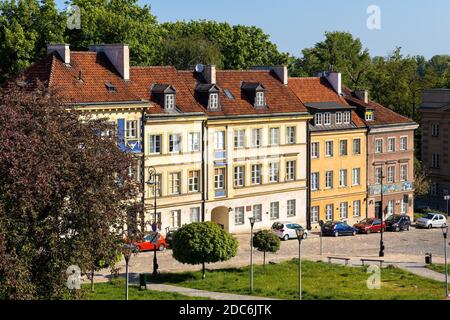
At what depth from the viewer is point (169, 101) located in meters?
65.2

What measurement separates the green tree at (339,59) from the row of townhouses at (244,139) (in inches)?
1436

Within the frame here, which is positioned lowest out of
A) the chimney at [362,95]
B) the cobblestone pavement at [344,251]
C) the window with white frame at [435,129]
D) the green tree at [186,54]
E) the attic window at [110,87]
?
the cobblestone pavement at [344,251]

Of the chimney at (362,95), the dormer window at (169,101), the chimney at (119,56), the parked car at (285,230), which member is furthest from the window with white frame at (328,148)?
the chimney at (119,56)

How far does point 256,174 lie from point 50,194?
123ft

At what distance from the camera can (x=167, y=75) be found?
6756 centimetres

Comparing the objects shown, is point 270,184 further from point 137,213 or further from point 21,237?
point 21,237

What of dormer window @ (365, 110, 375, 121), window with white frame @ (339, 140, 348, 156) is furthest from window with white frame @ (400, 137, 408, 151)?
window with white frame @ (339, 140, 348, 156)

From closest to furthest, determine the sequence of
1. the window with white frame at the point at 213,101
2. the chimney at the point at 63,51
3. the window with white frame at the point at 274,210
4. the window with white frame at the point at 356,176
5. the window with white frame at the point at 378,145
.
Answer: the chimney at the point at 63,51
the window with white frame at the point at 213,101
the window with white frame at the point at 274,210
the window with white frame at the point at 356,176
the window with white frame at the point at 378,145

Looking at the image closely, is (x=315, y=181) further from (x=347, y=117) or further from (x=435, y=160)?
(x=435, y=160)

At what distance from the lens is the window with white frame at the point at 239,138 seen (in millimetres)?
69375

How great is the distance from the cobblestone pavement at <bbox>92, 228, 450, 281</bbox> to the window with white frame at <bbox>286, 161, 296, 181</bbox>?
4659 mm

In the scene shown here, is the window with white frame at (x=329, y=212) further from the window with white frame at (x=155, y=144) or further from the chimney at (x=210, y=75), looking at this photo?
the window with white frame at (x=155, y=144)

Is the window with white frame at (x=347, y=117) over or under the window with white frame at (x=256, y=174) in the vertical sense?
over

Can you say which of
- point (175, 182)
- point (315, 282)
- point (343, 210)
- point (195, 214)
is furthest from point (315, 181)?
point (315, 282)
